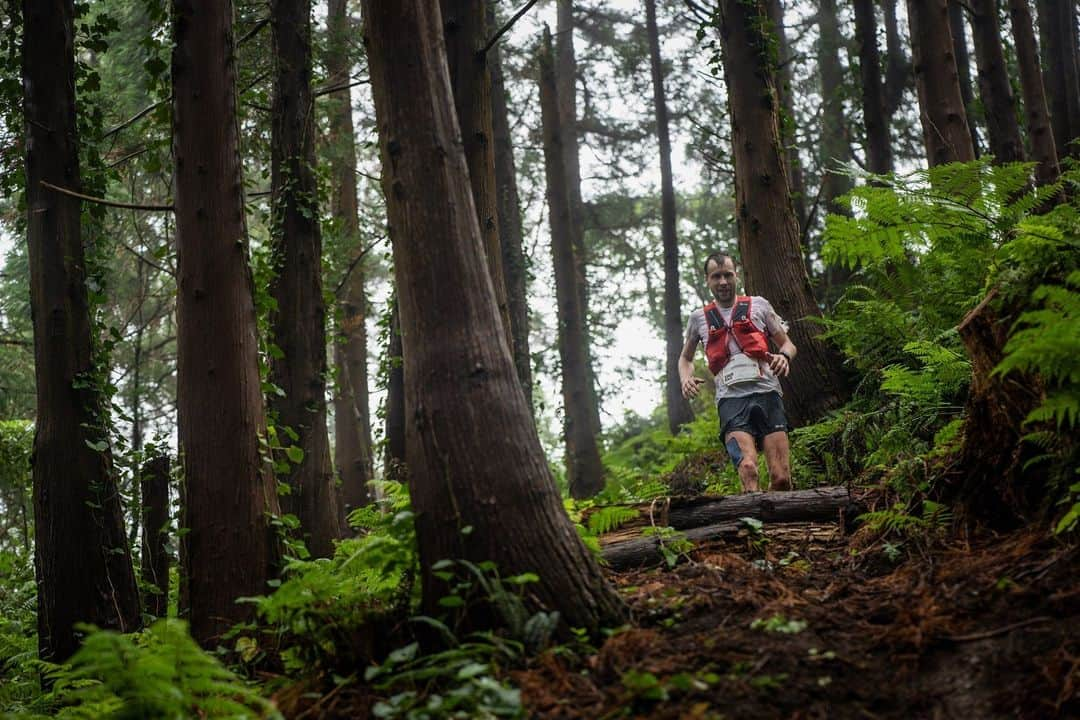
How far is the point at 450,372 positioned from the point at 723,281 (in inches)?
170

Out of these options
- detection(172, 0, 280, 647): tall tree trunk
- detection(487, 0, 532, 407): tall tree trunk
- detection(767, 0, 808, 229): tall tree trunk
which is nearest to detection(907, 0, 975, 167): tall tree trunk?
detection(767, 0, 808, 229): tall tree trunk

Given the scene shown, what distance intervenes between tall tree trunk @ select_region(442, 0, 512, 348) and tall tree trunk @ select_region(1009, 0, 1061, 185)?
8326 millimetres

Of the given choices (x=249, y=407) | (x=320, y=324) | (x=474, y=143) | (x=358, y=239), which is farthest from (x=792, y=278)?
Result: (x=358, y=239)

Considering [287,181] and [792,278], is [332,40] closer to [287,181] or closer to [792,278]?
[287,181]

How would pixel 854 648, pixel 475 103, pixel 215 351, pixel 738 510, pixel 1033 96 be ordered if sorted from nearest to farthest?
pixel 854 648 < pixel 738 510 < pixel 215 351 < pixel 475 103 < pixel 1033 96

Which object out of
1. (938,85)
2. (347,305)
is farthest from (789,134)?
(347,305)

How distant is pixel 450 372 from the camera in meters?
3.72

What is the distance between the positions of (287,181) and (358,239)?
27.2 ft

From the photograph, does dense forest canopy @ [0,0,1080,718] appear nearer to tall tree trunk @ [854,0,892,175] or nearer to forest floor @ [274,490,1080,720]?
forest floor @ [274,490,1080,720]

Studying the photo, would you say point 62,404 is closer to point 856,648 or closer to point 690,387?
point 690,387

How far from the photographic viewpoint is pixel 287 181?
8.82m

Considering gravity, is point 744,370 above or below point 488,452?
above

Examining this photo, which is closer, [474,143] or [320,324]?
[474,143]

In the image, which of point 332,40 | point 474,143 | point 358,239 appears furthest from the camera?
point 358,239
